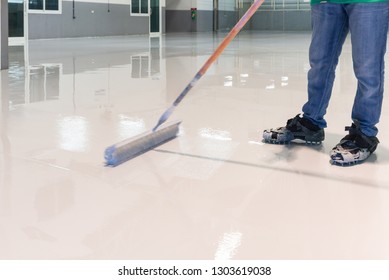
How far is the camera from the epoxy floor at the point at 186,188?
1166 mm

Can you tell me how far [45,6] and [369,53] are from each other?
11140mm

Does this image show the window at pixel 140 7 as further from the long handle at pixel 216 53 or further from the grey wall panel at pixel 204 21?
the long handle at pixel 216 53

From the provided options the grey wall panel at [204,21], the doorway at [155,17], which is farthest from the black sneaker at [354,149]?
the grey wall panel at [204,21]

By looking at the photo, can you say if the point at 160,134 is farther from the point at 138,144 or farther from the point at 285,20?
the point at 285,20

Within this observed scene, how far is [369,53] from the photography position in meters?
1.86

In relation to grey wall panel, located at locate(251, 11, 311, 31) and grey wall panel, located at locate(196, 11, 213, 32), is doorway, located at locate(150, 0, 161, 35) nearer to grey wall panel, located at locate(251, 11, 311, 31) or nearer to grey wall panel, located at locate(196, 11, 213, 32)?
grey wall panel, located at locate(196, 11, 213, 32)

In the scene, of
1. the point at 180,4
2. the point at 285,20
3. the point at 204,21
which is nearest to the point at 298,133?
the point at 180,4

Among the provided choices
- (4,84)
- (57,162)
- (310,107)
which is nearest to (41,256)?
(57,162)

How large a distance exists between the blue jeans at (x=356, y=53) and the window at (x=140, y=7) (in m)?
13.9

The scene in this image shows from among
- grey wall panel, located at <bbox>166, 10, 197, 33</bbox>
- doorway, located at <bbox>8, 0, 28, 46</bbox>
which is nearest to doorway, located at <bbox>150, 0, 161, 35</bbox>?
grey wall panel, located at <bbox>166, 10, 197, 33</bbox>

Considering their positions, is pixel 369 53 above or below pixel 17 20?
below

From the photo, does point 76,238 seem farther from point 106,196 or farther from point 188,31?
point 188,31

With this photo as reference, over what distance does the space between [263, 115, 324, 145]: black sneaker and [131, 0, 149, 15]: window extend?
1386 cm

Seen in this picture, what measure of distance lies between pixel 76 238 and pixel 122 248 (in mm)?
132
